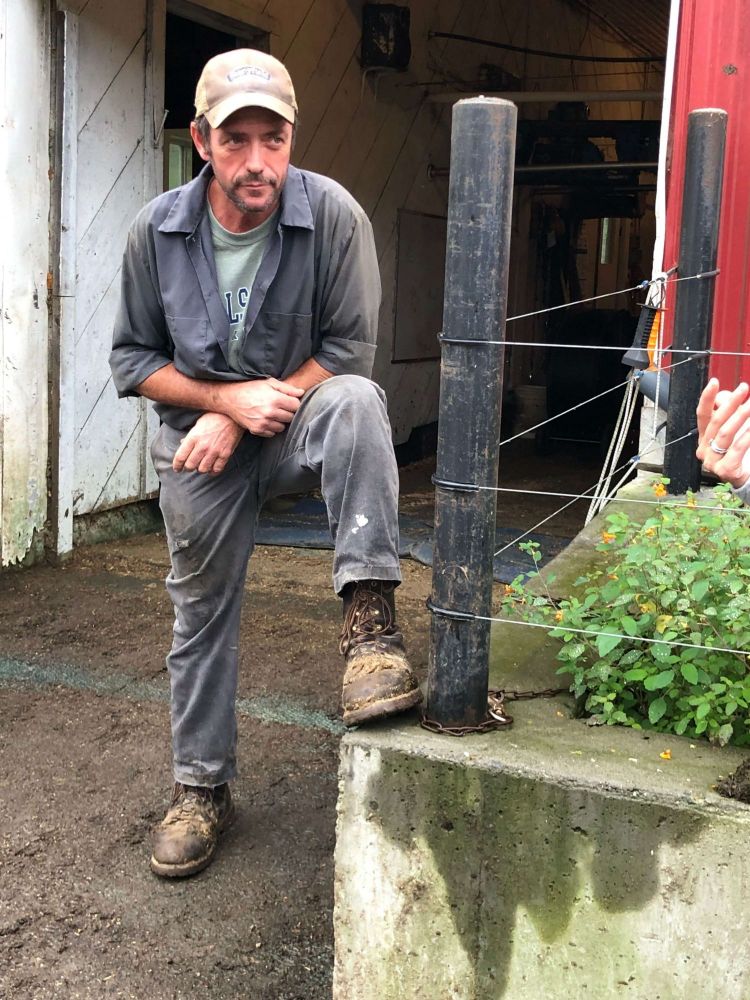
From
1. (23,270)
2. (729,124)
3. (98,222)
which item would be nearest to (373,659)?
(729,124)

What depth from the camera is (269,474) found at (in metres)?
2.86

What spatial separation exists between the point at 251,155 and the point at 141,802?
1829 millimetres

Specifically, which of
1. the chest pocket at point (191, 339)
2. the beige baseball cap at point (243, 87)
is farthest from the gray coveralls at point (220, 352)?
the beige baseball cap at point (243, 87)

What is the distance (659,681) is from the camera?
2.33 m

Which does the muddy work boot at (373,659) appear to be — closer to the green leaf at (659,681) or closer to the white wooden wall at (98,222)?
the green leaf at (659,681)

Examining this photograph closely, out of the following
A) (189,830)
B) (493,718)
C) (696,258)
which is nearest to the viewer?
(493,718)

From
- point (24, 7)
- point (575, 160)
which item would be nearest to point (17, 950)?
point (24, 7)

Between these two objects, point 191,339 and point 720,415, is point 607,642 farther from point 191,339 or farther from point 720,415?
point 191,339

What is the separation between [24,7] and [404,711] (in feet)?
14.7

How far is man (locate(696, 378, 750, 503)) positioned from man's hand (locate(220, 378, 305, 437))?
1.01 metres

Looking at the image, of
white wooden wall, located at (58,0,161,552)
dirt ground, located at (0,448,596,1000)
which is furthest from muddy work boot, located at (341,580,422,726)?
white wooden wall, located at (58,0,161,552)

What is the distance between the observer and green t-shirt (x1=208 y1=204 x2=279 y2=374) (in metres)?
2.79

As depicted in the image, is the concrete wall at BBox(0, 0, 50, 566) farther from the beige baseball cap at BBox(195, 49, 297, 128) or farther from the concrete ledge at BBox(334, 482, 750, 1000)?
the concrete ledge at BBox(334, 482, 750, 1000)

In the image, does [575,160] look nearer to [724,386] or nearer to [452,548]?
[724,386]
